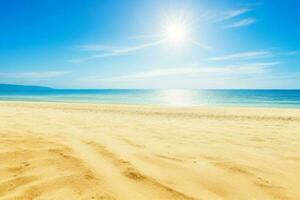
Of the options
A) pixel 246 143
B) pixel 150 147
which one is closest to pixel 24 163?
pixel 150 147

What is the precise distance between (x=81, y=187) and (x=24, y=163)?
Result: 1.36 m

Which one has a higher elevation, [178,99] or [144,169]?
[144,169]

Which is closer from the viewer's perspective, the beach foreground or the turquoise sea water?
the beach foreground

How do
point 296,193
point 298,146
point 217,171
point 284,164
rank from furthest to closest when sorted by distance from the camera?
point 298,146 → point 284,164 → point 217,171 → point 296,193

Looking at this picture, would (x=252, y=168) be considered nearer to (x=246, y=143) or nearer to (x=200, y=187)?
(x=200, y=187)

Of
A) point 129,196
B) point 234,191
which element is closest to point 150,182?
point 129,196

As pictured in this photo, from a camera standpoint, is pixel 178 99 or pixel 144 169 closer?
pixel 144 169

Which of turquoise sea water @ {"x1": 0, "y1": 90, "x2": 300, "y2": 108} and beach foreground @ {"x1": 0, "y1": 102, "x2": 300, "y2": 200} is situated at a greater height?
beach foreground @ {"x1": 0, "y1": 102, "x2": 300, "y2": 200}

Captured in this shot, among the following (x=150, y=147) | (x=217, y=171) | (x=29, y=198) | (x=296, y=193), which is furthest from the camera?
(x=150, y=147)

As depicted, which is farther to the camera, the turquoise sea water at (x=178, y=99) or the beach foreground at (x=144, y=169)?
the turquoise sea water at (x=178, y=99)

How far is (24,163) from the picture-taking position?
356 cm

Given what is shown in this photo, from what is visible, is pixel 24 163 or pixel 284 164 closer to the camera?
pixel 24 163

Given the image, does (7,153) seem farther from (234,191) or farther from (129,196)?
(234,191)

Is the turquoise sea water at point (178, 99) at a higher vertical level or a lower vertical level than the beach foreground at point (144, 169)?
lower
